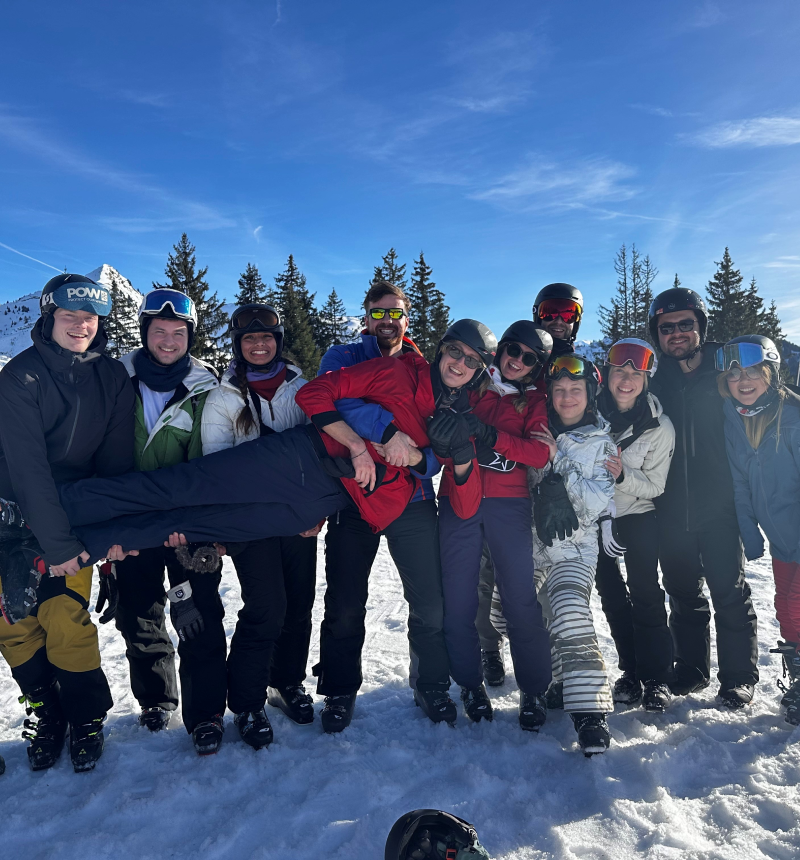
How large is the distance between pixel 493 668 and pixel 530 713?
704 mm

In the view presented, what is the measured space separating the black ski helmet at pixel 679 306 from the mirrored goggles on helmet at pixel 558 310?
79 cm

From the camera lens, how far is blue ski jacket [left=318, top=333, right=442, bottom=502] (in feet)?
11.9

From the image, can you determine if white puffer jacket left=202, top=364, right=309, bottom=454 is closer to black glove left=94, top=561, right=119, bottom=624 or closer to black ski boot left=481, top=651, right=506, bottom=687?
black glove left=94, top=561, right=119, bottom=624

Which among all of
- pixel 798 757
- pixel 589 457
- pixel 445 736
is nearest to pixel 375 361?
pixel 589 457

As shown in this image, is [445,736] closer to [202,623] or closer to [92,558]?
[202,623]

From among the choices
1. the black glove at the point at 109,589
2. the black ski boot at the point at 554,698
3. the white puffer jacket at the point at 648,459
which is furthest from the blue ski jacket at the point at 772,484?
the black glove at the point at 109,589

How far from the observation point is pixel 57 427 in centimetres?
341

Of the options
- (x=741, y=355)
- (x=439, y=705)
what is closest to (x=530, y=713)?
(x=439, y=705)

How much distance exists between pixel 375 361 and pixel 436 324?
112ft

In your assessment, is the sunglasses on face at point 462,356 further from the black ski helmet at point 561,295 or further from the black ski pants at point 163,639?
the black ski pants at point 163,639

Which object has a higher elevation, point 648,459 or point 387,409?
point 387,409

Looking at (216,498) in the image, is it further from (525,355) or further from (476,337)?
(525,355)

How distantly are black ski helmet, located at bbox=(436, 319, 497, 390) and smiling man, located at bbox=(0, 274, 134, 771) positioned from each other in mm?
2362

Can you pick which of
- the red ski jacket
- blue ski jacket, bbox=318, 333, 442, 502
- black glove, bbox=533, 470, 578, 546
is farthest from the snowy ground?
blue ski jacket, bbox=318, 333, 442, 502
